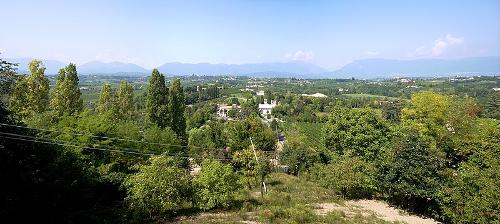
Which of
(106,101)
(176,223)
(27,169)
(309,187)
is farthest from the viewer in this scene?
(106,101)

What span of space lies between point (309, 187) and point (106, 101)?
18868mm

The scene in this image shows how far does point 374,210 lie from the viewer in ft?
63.6

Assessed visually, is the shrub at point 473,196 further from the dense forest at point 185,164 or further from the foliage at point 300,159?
the foliage at point 300,159

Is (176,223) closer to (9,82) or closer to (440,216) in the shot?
(9,82)

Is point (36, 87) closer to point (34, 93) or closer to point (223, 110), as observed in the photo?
point (34, 93)

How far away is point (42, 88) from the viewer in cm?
2517

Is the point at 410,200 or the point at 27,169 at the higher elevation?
the point at 27,169

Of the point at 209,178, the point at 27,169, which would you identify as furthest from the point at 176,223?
the point at 27,169

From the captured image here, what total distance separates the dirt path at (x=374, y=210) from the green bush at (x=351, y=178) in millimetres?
1070

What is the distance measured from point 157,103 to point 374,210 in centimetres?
1893

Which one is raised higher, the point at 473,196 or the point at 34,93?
the point at 34,93

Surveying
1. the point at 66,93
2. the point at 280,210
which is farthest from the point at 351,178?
the point at 66,93

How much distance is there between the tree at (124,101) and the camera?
103ft

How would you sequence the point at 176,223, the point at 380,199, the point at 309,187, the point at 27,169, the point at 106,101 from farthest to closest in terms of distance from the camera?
the point at 106,101, the point at 309,187, the point at 380,199, the point at 176,223, the point at 27,169
